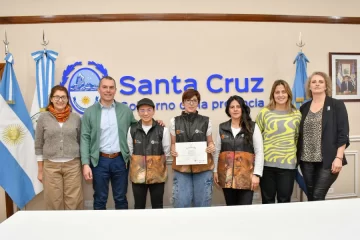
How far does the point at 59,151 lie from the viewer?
7.78 ft

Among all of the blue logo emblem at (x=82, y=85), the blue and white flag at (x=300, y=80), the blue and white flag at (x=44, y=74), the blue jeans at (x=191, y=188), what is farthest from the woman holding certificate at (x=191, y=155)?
the blue and white flag at (x=44, y=74)

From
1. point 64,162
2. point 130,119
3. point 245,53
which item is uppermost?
point 245,53

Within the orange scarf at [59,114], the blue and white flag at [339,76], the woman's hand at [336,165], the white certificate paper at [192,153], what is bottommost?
the woman's hand at [336,165]

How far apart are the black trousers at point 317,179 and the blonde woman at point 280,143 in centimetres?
12

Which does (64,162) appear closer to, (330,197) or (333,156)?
(333,156)

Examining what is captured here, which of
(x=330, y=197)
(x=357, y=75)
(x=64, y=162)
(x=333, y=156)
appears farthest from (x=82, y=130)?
(x=357, y=75)

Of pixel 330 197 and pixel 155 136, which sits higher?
pixel 155 136

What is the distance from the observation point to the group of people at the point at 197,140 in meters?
2.18

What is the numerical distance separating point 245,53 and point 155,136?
5.35ft

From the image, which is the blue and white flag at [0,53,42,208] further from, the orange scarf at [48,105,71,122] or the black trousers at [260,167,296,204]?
the black trousers at [260,167,296,204]

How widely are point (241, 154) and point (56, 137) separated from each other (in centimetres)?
175

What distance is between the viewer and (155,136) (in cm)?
233

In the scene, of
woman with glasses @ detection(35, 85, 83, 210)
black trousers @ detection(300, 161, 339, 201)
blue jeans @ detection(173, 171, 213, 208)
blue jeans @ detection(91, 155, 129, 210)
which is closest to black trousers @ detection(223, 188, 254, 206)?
blue jeans @ detection(173, 171, 213, 208)

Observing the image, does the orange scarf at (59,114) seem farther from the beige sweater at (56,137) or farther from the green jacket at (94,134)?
the green jacket at (94,134)
